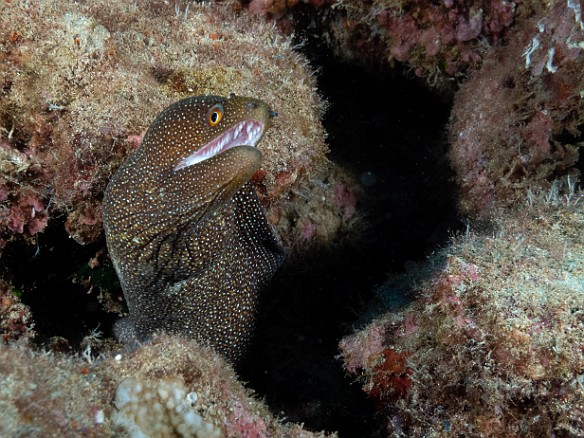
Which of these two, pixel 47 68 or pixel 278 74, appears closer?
pixel 47 68

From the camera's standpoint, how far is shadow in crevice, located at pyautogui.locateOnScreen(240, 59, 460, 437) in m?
5.09

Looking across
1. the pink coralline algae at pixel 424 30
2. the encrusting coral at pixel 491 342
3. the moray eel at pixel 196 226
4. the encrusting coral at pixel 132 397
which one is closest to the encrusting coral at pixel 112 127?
the encrusting coral at pixel 132 397

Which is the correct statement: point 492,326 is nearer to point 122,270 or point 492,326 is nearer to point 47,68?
point 122,270

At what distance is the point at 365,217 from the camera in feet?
18.6

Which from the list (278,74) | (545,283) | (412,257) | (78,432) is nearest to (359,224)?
(412,257)

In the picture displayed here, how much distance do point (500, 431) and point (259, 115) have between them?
2.29m

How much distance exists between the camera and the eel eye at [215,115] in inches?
99.9

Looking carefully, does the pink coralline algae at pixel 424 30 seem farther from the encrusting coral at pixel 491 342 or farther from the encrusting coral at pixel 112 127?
the encrusting coral at pixel 491 342

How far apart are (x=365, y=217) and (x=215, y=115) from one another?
3.47 m

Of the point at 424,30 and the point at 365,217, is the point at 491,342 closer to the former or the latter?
the point at 365,217

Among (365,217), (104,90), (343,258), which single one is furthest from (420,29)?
(104,90)

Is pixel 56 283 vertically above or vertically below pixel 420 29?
below

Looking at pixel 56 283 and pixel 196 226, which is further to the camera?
pixel 56 283

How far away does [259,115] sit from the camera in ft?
8.52
